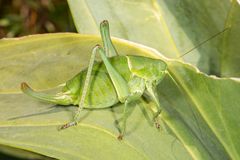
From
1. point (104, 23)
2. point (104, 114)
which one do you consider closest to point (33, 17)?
point (104, 23)

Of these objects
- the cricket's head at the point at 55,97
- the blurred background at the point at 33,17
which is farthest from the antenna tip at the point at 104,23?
the blurred background at the point at 33,17

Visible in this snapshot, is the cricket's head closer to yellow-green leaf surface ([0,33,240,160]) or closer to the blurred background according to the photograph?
yellow-green leaf surface ([0,33,240,160])

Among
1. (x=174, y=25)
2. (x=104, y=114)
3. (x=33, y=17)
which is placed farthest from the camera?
(x=33, y=17)

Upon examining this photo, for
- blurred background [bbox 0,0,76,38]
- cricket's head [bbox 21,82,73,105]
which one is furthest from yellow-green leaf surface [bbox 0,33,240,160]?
blurred background [bbox 0,0,76,38]

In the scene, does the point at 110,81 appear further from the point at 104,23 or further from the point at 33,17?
the point at 33,17

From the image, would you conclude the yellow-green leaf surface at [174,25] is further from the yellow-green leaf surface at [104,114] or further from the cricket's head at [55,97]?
the cricket's head at [55,97]
